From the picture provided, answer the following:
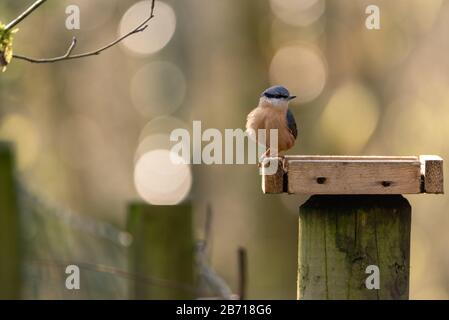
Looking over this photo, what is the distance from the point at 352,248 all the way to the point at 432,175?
1.26ft

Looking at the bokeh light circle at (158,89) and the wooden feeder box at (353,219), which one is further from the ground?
the bokeh light circle at (158,89)

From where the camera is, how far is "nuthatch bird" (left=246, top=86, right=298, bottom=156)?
145 inches

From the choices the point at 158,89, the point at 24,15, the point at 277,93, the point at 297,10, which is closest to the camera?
the point at 24,15

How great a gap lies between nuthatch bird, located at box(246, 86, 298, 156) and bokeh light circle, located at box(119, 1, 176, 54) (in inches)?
487

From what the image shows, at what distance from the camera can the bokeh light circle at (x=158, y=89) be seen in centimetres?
1842

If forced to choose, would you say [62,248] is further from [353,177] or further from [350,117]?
[350,117]

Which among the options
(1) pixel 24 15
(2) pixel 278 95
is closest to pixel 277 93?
(2) pixel 278 95

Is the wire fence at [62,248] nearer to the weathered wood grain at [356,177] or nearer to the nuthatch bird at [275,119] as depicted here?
the nuthatch bird at [275,119]

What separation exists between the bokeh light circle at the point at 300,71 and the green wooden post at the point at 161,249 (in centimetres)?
1025

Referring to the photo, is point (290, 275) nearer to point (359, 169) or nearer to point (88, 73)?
point (88, 73)

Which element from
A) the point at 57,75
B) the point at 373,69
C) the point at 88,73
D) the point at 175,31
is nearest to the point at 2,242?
Answer: the point at 373,69

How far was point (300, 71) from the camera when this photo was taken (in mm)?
14414

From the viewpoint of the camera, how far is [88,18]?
16703 mm

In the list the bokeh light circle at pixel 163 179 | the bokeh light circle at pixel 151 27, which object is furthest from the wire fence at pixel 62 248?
the bokeh light circle at pixel 163 179
